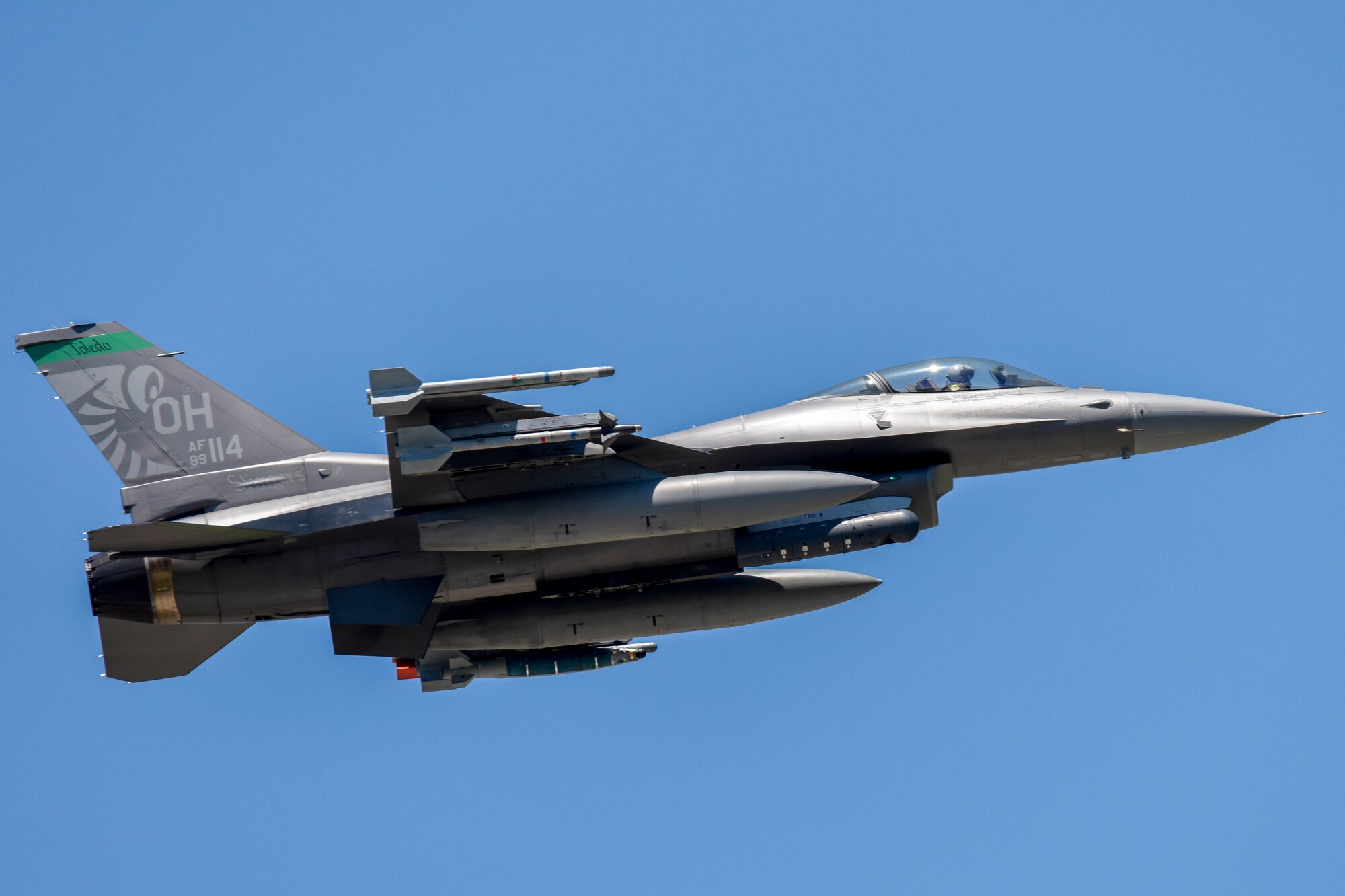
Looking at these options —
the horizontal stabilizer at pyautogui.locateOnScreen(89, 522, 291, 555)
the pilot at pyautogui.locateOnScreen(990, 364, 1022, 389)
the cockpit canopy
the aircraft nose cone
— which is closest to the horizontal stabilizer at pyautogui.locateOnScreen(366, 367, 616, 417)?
the horizontal stabilizer at pyautogui.locateOnScreen(89, 522, 291, 555)

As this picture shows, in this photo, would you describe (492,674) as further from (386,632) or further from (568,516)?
(568,516)

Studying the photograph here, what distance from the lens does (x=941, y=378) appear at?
16703 millimetres

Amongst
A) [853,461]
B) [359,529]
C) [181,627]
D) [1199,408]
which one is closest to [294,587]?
[359,529]

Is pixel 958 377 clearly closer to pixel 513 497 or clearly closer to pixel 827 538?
pixel 827 538

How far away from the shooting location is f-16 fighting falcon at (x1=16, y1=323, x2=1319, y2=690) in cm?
1497

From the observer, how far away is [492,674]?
17781 millimetres

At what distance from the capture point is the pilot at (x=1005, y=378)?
661 inches

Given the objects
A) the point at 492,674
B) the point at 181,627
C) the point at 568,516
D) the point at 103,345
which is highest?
the point at 103,345

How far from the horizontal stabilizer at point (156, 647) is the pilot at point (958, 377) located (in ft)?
29.4

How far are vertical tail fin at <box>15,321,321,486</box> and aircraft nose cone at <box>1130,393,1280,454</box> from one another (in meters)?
9.92

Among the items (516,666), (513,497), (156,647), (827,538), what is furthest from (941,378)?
(156,647)

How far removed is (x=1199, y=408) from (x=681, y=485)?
6568mm

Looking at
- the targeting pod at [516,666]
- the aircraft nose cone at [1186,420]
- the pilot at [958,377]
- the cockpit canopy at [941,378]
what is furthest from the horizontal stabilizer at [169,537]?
the aircraft nose cone at [1186,420]

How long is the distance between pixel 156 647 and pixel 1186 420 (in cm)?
1280
